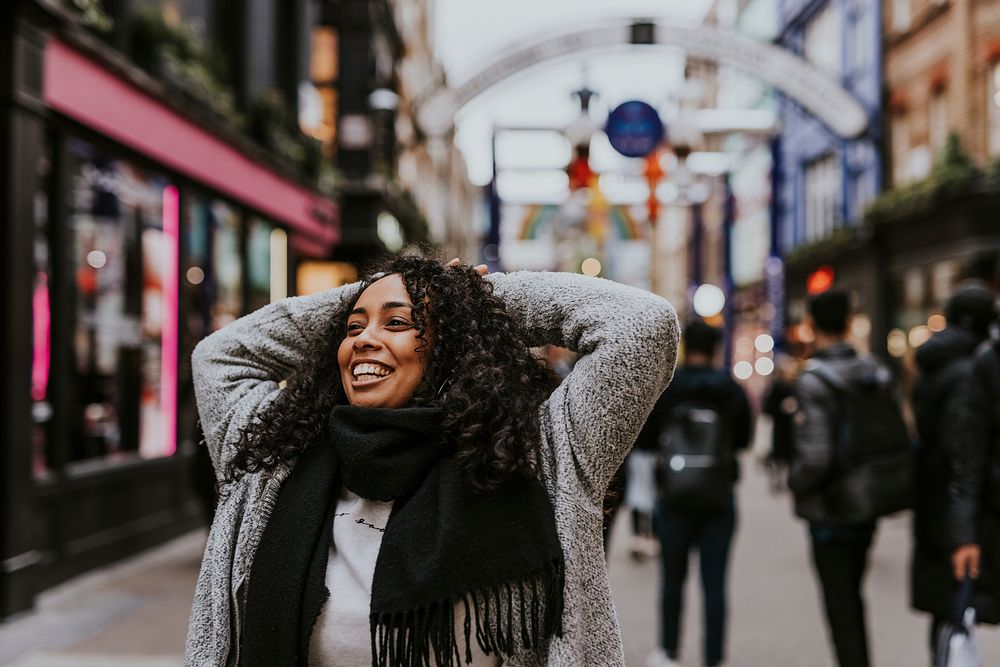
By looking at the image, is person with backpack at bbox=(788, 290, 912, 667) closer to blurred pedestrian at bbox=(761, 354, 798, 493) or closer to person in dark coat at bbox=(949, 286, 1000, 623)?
person in dark coat at bbox=(949, 286, 1000, 623)

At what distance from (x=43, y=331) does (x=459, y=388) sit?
6.36m

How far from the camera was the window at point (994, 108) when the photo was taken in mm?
16766

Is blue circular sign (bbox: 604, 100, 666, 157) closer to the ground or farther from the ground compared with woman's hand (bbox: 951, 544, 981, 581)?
farther from the ground

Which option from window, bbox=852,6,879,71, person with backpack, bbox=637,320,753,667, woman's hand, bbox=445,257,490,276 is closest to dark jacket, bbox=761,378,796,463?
person with backpack, bbox=637,320,753,667

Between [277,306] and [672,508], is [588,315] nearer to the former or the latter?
[277,306]

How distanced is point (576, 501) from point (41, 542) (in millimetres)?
6187

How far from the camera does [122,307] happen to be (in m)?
9.03

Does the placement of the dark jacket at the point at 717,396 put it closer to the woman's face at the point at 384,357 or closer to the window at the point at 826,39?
the woman's face at the point at 384,357

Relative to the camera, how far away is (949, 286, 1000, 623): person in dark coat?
3963 mm

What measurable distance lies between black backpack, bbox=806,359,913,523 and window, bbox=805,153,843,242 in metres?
20.7

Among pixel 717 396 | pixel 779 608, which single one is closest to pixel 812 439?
pixel 717 396

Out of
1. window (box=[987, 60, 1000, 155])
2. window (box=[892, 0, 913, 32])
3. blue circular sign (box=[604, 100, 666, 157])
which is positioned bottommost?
blue circular sign (box=[604, 100, 666, 157])

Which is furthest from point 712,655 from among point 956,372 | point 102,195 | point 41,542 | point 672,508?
point 102,195

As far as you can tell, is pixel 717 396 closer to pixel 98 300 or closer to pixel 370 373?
pixel 370 373
